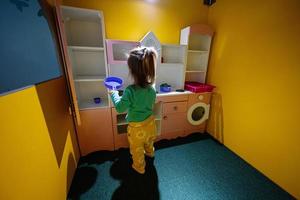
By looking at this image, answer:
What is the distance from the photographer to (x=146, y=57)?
1063 mm

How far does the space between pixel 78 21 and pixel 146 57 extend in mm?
1168

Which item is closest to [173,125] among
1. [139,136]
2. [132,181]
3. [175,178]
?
[175,178]

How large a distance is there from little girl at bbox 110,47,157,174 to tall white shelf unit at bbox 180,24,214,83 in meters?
1.15

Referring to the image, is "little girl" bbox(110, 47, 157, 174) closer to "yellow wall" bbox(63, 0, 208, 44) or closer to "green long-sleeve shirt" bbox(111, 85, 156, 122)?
"green long-sleeve shirt" bbox(111, 85, 156, 122)

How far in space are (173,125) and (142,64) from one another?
4.21 ft

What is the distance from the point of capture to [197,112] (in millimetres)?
2277

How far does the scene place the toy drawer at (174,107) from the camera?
6.25ft

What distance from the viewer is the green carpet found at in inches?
50.4

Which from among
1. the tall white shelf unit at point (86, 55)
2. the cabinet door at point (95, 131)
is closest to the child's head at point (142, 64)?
the tall white shelf unit at point (86, 55)

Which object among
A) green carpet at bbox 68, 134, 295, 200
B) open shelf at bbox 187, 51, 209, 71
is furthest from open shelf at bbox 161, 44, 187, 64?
green carpet at bbox 68, 134, 295, 200

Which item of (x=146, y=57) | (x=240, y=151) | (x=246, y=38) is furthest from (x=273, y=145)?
(x=146, y=57)

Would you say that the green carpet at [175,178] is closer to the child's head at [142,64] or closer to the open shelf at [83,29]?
the child's head at [142,64]

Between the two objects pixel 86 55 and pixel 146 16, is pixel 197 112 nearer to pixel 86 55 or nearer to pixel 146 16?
pixel 146 16

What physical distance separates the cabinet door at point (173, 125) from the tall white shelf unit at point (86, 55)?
0.89 metres
